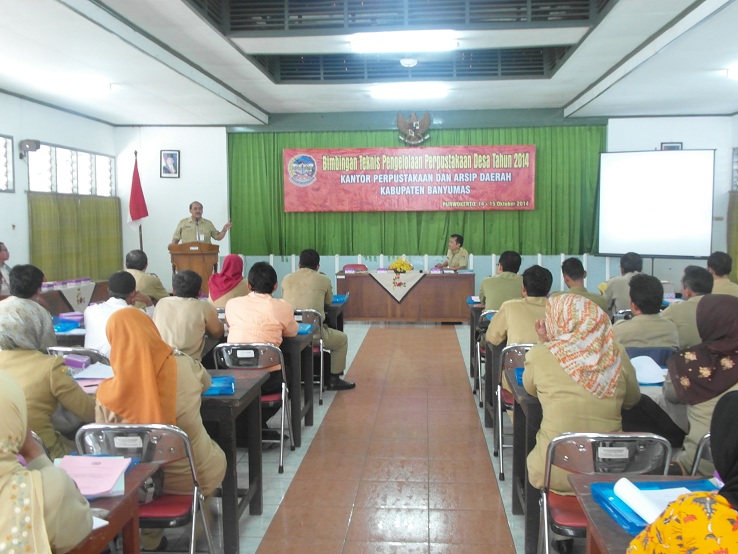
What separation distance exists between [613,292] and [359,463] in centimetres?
280

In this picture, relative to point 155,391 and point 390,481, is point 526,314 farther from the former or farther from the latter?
point 155,391

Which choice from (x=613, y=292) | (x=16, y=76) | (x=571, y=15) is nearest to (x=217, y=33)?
(x=16, y=76)

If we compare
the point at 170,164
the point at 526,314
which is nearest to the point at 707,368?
the point at 526,314

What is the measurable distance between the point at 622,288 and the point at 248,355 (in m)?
3.27

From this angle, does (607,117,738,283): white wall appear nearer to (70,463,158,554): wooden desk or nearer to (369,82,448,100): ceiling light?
(369,82,448,100): ceiling light

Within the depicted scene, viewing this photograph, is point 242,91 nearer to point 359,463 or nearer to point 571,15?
point 571,15

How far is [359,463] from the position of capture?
387cm

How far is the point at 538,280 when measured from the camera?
384 cm

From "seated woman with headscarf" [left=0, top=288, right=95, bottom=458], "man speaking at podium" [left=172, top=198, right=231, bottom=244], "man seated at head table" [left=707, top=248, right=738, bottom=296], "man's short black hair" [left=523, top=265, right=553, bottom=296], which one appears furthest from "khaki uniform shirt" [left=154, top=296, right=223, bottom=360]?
"man speaking at podium" [left=172, top=198, right=231, bottom=244]

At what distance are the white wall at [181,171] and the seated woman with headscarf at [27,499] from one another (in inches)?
342

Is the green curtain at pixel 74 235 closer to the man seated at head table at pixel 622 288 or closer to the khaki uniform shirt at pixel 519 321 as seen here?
the khaki uniform shirt at pixel 519 321

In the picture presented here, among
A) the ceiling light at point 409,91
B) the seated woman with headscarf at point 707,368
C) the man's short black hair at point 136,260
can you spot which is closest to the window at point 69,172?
the man's short black hair at point 136,260

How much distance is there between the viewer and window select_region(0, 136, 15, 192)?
7195 millimetres

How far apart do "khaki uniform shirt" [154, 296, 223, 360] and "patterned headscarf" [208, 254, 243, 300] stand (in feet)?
4.32
